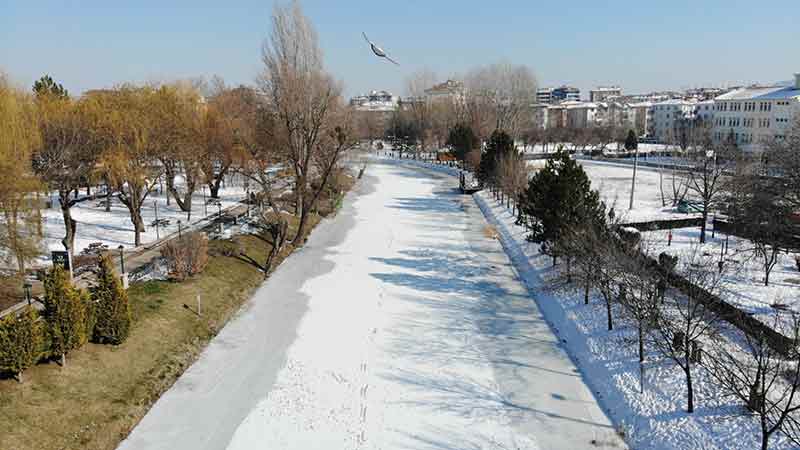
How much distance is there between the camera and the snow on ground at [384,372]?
40.0 ft

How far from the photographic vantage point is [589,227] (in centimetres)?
1772

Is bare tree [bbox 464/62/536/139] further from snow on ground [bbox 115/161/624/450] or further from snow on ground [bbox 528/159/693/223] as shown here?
snow on ground [bbox 115/161/624/450]

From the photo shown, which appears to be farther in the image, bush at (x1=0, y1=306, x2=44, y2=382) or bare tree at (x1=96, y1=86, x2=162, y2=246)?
bare tree at (x1=96, y1=86, x2=162, y2=246)

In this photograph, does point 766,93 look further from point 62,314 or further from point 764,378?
point 62,314

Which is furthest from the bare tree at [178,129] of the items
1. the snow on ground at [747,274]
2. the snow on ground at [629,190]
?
the snow on ground at [747,274]

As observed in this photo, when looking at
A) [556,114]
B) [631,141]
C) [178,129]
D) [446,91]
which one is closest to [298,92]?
[178,129]

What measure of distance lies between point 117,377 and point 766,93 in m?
80.2

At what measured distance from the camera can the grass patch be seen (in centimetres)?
1141

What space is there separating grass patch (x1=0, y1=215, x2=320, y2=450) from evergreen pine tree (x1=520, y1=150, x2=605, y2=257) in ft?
39.0

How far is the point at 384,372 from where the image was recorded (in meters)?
15.0

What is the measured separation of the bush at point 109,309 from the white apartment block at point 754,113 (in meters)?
65.2

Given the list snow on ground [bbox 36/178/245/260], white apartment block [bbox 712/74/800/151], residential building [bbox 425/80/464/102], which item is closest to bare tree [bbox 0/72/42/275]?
snow on ground [bbox 36/178/245/260]

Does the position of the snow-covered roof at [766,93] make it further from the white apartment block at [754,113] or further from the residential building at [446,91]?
the residential building at [446,91]

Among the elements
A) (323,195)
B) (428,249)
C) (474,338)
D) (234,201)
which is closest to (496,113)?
(323,195)
